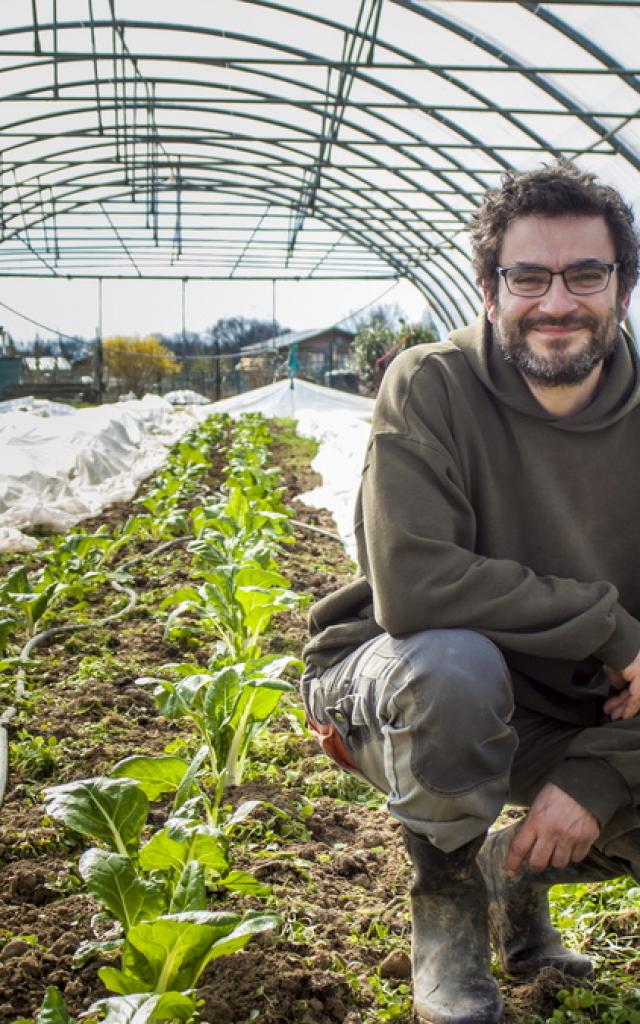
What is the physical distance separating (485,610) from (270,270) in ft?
68.2

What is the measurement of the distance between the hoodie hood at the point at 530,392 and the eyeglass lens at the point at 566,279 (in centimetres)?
13

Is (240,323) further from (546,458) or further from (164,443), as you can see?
(546,458)

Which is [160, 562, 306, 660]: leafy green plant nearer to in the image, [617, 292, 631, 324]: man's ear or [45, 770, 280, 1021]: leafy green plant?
[45, 770, 280, 1021]: leafy green plant

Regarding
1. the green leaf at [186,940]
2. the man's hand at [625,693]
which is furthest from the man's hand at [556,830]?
the green leaf at [186,940]

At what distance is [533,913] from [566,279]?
1.24 m

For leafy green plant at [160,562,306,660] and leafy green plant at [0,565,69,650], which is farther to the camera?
leafy green plant at [0,565,69,650]

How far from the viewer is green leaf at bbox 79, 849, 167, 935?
1.75 meters

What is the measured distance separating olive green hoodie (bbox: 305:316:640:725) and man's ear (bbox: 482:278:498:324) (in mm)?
30

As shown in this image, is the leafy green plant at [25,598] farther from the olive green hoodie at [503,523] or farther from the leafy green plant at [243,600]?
the olive green hoodie at [503,523]

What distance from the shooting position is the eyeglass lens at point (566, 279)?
2084mm

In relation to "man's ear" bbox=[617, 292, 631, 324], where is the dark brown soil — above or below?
below

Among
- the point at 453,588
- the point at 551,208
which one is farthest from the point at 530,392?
the point at 453,588

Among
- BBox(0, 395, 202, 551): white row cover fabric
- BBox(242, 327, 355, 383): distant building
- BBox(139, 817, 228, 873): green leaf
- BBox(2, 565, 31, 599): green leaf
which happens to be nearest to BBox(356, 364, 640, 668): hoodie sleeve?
BBox(139, 817, 228, 873): green leaf

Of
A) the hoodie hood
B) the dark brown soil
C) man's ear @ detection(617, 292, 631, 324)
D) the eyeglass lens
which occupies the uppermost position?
the eyeglass lens
